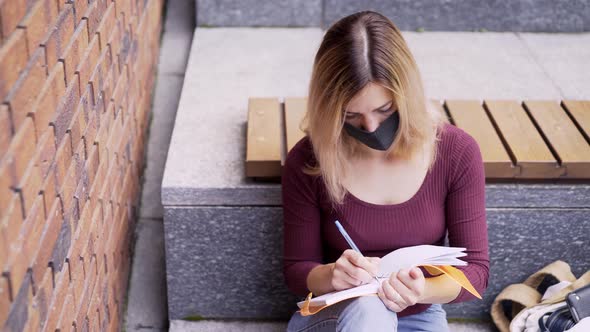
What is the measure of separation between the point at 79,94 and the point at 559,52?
2.74m

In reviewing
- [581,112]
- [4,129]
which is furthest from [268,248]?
[4,129]

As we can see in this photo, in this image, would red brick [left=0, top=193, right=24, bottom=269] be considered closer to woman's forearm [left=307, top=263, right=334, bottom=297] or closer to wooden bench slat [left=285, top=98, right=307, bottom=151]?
woman's forearm [left=307, top=263, right=334, bottom=297]

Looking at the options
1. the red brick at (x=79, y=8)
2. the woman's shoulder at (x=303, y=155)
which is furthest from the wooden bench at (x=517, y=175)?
the red brick at (x=79, y=8)

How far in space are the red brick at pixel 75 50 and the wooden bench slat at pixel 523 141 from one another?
4.59 ft

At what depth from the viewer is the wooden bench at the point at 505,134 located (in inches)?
103

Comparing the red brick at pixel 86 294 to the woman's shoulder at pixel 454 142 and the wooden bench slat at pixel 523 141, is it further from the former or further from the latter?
the wooden bench slat at pixel 523 141

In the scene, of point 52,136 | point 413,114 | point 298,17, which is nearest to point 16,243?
point 52,136

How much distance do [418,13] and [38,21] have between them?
9.38 ft

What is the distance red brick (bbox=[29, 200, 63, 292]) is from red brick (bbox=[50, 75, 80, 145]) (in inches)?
6.1

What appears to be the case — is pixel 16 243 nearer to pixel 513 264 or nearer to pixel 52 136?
pixel 52 136

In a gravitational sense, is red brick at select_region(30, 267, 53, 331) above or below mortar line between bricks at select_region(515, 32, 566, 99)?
above

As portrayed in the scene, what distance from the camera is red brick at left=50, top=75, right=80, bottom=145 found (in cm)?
172

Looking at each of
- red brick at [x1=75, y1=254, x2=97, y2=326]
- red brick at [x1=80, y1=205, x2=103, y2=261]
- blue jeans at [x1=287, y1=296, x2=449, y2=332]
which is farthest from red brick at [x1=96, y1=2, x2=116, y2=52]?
blue jeans at [x1=287, y1=296, x2=449, y2=332]

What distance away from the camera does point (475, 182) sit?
227 cm
